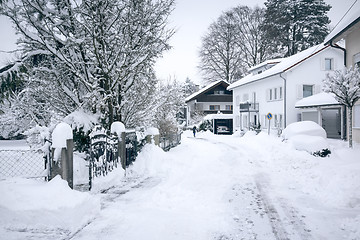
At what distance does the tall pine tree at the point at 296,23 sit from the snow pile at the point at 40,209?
37.2 metres

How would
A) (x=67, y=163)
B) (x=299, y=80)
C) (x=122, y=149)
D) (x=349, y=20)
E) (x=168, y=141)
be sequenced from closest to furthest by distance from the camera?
(x=67, y=163) → (x=122, y=149) → (x=349, y=20) → (x=168, y=141) → (x=299, y=80)

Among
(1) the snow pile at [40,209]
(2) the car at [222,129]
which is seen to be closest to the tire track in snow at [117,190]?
(1) the snow pile at [40,209]

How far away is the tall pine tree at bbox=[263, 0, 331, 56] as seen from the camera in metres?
34.2

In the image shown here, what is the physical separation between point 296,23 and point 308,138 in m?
26.4

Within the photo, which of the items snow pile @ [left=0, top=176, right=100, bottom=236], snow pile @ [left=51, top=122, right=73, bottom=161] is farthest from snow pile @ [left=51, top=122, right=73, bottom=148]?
snow pile @ [left=0, top=176, right=100, bottom=236]

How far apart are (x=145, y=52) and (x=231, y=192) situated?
6.57 m

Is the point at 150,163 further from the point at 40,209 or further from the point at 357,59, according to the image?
the point at 357,59

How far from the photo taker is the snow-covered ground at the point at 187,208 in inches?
179

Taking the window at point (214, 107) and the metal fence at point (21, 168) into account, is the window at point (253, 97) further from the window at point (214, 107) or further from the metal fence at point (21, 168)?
the metal fence at point (21, 168)

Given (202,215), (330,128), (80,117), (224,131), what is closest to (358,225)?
(202,215)

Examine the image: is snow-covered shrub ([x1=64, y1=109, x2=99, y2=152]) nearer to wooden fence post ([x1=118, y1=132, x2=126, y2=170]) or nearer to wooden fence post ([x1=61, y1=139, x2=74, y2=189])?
wooden fence post ([x1=118, y1=132, x2=126, y2=170])

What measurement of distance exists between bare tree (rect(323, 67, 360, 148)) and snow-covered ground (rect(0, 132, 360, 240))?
7230 millimetres

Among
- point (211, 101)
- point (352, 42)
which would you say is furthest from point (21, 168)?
point (211, 101)

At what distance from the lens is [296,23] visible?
113 ft
